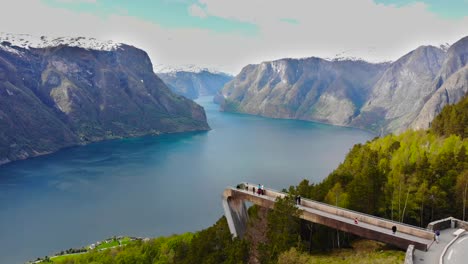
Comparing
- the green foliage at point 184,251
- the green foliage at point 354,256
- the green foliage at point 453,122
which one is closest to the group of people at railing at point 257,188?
the green foliage at point 184,251

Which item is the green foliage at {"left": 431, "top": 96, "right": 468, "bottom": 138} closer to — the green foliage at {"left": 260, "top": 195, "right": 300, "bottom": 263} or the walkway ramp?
the walkway ramp

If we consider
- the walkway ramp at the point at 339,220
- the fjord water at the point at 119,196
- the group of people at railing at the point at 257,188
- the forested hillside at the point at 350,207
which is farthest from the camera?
the fjord water at the point at 119,196

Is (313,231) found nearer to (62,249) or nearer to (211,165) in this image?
(62,249)

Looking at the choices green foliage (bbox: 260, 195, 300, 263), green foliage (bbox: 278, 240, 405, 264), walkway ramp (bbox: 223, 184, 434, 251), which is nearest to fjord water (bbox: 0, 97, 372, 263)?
walkway ramp (bbox: 223, 184, 434, 251)

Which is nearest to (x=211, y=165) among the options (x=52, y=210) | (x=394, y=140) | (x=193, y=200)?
(x=193, y=200)

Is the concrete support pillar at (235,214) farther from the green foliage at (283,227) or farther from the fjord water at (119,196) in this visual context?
the fjord water at (119,196)

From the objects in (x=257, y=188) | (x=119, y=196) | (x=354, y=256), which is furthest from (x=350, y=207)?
(x=119, y=196)
